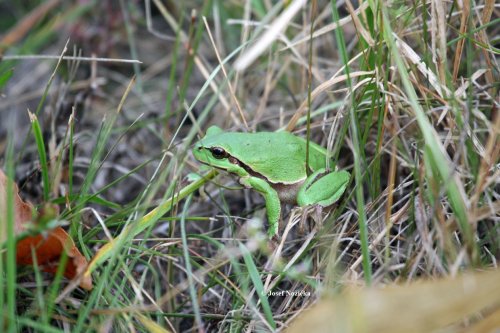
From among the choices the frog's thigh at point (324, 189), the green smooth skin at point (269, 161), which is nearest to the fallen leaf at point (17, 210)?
the green smooth skin at point (269, 161)

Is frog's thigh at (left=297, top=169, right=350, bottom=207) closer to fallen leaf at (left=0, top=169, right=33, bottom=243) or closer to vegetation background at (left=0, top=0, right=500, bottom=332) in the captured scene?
vegetation background at (left=0, top=0, right=500, bottom=332)

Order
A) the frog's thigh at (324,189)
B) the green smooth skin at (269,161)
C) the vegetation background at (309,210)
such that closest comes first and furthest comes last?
the vegetation background at (309,210)
the frog's thigh at (324,189)
the green smooth skin at (269,161)

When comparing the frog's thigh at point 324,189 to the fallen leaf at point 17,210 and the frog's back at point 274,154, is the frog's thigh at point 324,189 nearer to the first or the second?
the frog's back at point 274,154

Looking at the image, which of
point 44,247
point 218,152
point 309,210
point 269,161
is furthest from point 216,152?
point 44,247

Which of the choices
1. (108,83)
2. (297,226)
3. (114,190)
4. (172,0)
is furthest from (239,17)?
(297,226)

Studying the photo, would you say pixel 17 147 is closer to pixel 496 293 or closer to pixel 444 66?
pixel 444 66

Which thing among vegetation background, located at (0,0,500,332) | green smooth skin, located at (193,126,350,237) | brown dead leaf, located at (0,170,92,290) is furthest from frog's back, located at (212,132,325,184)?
brown dead leaf, located at (0,170,92,290)
